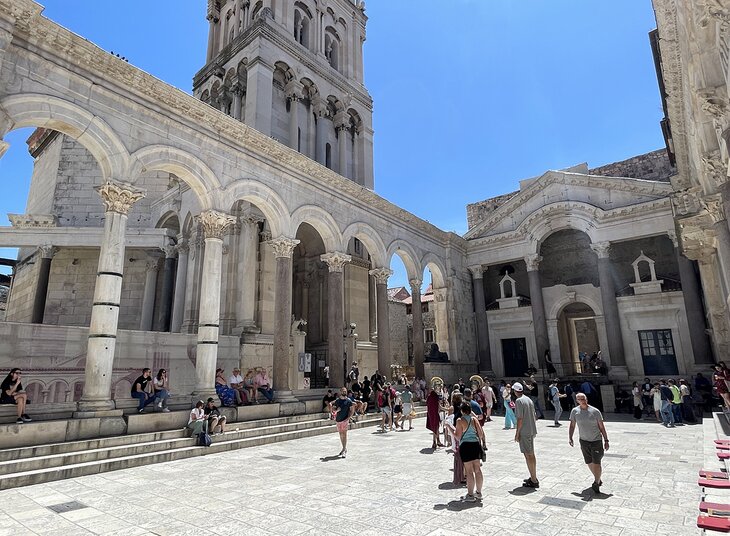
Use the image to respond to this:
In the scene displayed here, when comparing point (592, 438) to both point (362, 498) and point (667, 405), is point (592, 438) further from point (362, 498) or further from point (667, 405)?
point (667, 405)

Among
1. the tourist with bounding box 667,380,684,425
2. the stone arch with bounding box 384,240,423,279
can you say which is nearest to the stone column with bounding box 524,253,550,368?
the stone arch with bounding box 384,240,423,279

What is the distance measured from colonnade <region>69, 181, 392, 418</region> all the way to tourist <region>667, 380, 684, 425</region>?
32.4 ft

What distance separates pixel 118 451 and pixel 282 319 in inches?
255

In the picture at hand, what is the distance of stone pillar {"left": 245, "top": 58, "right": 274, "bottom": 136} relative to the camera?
20969mm

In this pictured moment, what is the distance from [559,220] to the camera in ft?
74.4

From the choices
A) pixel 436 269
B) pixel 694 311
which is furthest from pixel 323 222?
pixel 694 311

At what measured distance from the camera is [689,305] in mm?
18688

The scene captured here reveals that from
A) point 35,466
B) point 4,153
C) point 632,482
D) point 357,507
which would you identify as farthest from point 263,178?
point 632,482

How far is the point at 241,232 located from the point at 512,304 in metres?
15.4

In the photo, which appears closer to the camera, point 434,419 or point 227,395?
point 434,419

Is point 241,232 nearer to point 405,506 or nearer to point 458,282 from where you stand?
point 458,282

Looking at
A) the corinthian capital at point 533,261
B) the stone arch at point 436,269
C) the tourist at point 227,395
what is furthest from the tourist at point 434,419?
the corinthian capital at point 533,261

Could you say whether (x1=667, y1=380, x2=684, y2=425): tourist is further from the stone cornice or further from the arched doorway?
the stone cornice

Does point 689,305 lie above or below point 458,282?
below
